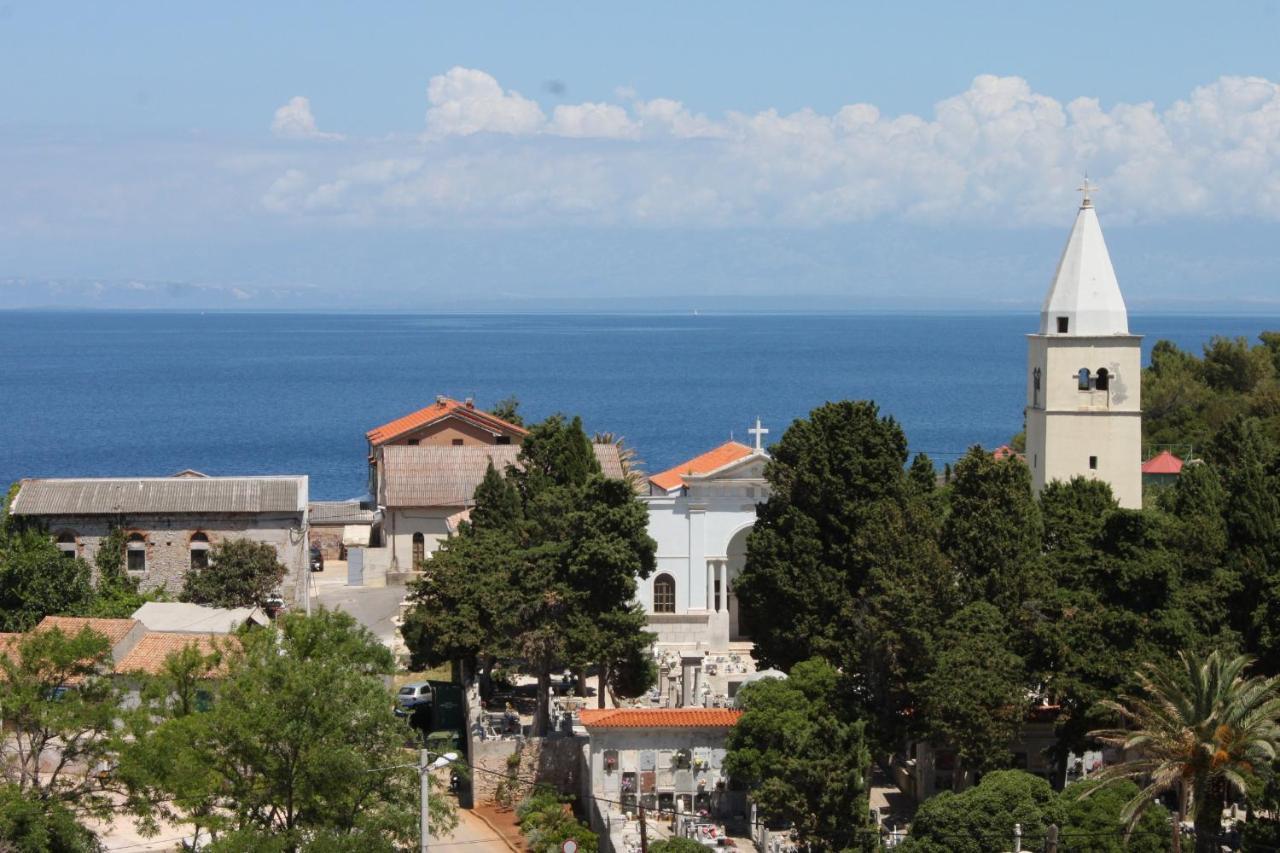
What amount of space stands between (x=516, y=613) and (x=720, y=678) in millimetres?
6541

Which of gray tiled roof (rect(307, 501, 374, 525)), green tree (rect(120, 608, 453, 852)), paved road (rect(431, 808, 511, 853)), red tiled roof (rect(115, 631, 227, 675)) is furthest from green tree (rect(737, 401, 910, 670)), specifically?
gray tiled roof (rect(307, 501, 374, 525))

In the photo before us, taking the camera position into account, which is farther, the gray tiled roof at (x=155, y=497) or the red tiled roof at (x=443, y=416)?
the red tiled roof at (x=443, y=416)

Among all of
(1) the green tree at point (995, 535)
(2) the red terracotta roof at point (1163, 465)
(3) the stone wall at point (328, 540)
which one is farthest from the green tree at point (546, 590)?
(2) the red terracotta roof at point (1163, 465)

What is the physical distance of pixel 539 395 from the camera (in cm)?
16825

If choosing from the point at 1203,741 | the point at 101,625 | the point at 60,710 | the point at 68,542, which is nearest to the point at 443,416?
the point at 68,542

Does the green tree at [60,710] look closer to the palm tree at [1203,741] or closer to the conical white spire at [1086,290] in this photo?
the palm tree at [1203,741]

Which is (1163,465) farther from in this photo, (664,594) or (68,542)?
(68,542)

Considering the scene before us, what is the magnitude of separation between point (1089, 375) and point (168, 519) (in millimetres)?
23747

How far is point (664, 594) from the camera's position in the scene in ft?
156

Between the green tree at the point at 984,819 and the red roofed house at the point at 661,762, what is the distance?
547 centimetres

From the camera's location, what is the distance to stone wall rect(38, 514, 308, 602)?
4875 cm

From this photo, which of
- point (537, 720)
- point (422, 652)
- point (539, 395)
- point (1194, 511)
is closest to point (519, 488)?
point (422, 652)

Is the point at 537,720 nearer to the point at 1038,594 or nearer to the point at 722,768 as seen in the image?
the point at 722,768

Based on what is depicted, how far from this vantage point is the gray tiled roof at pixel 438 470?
187ft
